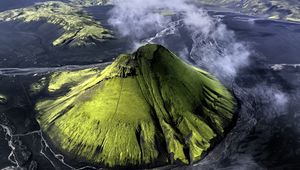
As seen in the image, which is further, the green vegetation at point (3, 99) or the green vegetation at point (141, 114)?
the green vegetation at point (3, 99)

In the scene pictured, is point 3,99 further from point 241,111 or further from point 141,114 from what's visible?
point 241,111

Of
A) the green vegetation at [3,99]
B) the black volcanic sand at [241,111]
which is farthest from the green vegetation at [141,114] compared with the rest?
the green vegetation at [3,99]

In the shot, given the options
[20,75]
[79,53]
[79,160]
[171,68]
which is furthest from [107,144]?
[79,53]

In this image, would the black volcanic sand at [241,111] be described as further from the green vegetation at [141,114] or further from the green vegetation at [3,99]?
the green vegetation at [141,114]

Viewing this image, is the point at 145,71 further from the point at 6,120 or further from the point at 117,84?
the point at 6,120

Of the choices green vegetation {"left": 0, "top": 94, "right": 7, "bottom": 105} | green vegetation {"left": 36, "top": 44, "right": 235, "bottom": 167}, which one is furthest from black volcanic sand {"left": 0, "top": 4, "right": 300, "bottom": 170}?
green vegetation {"left": 36, "top": 44, "right": 235, "bottom": 167}
